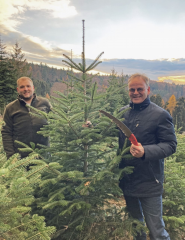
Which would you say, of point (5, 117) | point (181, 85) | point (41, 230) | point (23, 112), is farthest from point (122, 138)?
point (181, 85)

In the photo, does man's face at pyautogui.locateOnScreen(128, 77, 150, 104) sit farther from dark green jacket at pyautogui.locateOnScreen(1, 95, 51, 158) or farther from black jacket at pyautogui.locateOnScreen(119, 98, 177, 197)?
dark green jacket at pyautogui.locateOnScreen(1, 95, 51, 158)

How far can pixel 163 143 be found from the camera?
2314 mm

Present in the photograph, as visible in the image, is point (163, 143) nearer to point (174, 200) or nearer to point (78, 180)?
point (78, 180)

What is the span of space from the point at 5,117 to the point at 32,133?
68 cm

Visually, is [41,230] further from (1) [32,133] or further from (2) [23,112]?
(2) [23,112]

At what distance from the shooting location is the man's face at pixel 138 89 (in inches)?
98.2

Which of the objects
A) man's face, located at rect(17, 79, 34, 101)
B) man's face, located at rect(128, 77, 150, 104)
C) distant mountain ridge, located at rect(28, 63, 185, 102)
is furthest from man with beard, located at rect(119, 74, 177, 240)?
distant mountain ridge, located at rect(28, 63, 185, 102)

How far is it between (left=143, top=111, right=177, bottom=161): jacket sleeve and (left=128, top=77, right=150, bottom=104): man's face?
A: 0.38 metres

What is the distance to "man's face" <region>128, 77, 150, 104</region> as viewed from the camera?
8.18ft

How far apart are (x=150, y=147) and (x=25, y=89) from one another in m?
2.88

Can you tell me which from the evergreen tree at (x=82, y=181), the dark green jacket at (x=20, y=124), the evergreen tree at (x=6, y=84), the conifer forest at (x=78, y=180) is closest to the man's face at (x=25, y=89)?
the dark green jacket at (x=20, y=124)

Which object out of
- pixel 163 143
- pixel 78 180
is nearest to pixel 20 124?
pixel 78 180

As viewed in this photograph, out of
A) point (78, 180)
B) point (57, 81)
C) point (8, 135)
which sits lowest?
point (78, 180)

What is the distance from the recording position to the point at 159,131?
2.35 meters
